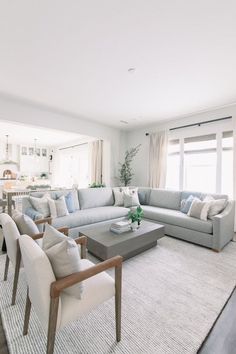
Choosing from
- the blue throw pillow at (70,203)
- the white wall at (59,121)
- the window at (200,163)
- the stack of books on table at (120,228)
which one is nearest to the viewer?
the stack of books on table at (120,228)

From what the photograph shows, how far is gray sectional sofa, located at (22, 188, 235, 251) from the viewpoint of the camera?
2.92 meters

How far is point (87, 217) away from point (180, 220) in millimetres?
1726

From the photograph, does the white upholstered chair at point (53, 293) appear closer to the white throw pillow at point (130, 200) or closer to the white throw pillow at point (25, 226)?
the white throw pillow at point (25, 226)

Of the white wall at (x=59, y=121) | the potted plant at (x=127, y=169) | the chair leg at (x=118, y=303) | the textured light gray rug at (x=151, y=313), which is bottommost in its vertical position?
the textured light gray rug at (x=151, y=313)

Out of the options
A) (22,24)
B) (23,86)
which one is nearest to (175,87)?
(22,24)

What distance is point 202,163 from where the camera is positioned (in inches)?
168

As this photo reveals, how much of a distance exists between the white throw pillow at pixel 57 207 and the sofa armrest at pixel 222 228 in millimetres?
2514

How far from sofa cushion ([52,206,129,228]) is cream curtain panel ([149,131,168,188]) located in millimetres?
1509

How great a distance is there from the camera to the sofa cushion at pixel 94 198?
391 cm

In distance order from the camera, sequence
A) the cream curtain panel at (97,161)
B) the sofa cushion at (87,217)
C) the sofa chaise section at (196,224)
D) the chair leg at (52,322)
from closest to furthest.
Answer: the chair leg at (52,322) → the sofa chaise section at (196,224) → the sofa cushion at (87,217) → the cream curtain panel at (97,161)

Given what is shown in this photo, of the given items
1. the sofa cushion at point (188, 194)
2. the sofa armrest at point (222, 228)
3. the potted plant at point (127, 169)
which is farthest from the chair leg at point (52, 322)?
the potted plant at point (127, 169)

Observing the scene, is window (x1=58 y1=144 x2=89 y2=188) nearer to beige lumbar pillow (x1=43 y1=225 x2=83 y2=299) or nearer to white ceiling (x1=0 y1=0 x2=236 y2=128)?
white ceiling (x1=0 y1=0 x2=236 y2=128)

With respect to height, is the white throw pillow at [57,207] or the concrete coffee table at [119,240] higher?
the white throw pillow at [57,207]

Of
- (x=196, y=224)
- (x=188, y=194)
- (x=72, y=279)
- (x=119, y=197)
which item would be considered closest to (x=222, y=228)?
(x=196, y=224)
